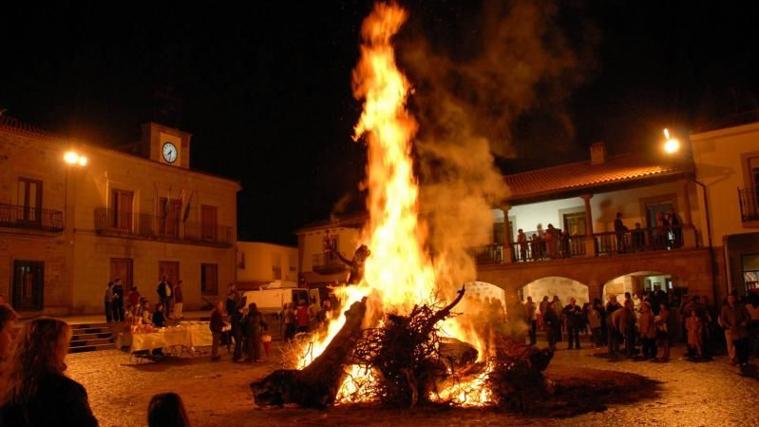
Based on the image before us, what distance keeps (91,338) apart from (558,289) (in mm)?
18855

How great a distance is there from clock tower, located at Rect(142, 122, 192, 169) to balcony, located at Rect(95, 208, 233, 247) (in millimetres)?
3240

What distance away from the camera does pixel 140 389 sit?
11594mm

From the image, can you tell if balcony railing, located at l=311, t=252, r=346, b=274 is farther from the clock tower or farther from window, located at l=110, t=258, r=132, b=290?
window, located at l=110, t=258, r=132, b=290

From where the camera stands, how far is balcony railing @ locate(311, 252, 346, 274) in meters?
39.8

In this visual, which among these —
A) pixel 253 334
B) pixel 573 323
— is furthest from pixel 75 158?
pixel 573 323

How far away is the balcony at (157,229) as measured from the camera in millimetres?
27703

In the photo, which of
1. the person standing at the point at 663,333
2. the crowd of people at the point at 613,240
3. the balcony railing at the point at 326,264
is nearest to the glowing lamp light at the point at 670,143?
the crowd of people at the point at 613,240

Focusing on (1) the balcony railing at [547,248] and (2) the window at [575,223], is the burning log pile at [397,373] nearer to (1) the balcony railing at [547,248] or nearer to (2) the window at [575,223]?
(1) the balcony railing at [547,248]

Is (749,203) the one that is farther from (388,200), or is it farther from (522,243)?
(388,200)

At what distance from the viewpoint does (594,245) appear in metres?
23.9

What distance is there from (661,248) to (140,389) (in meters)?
18.9

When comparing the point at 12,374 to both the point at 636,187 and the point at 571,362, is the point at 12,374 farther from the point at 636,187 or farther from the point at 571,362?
the point at 636,187

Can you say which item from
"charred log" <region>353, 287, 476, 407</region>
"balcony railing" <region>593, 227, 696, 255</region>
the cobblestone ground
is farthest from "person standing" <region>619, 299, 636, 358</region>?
"balcony railing" <region>593, 227, 696, 255</region>

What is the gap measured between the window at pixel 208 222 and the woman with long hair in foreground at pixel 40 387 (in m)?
31.6
